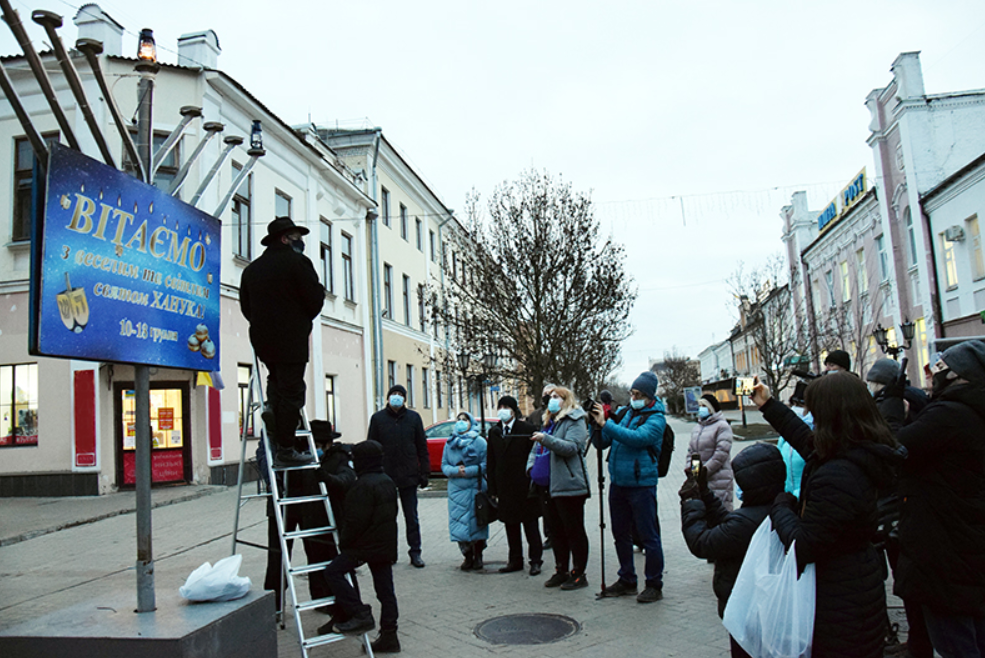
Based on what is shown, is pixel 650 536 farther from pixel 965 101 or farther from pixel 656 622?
pixel 965 101

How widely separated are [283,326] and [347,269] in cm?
1941

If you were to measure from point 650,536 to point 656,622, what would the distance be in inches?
34.2

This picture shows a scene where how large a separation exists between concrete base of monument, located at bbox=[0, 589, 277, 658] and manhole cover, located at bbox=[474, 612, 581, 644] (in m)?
1.86

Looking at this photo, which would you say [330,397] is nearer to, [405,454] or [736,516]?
[405,454]

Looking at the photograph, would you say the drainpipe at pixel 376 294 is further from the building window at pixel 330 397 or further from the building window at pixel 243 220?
the building window at pixel 243 220

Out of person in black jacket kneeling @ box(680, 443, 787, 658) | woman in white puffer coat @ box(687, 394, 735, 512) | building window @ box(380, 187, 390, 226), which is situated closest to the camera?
person in black jacket kneeling @ box(680, 443, 787, 658)

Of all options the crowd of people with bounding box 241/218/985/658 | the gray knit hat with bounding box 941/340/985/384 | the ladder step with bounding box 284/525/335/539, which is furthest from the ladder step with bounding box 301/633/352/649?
the gray knit hat with bounding box 941/340/985/384

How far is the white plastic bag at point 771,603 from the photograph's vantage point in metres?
3.04

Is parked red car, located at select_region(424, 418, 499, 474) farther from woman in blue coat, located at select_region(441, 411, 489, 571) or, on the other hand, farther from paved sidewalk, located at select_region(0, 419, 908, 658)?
woman in blue coat, located at select_region(441, 411, 489, 571)

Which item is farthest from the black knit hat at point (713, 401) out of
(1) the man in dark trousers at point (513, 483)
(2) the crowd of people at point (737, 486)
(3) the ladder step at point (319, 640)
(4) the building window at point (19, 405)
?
(4) the building window at point (19, 405)

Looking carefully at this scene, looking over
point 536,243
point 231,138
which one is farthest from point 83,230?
point 536,243

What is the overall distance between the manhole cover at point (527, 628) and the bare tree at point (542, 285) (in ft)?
49.9

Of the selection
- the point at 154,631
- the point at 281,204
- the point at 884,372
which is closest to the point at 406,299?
the point at 281,204

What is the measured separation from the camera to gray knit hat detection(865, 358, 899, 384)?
5691 mm
